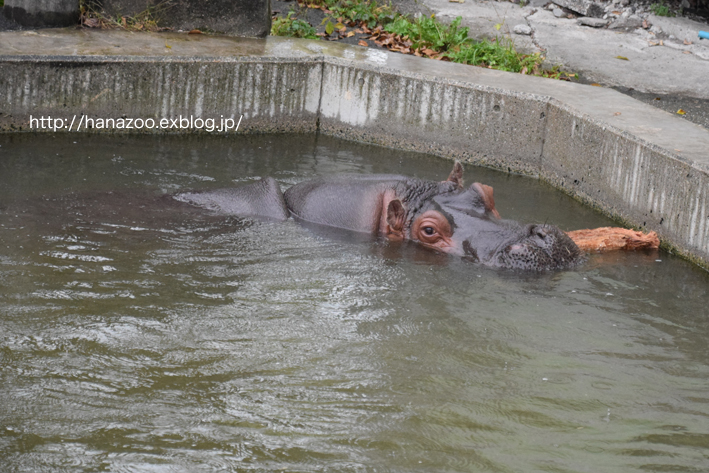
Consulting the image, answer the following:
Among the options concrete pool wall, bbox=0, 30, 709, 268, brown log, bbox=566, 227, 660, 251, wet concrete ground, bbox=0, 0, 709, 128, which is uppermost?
wet concrete ground, bbox=0, 0, 709, 128

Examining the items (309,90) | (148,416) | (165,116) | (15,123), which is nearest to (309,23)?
(309,90)

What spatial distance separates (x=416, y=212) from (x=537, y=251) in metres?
0.90

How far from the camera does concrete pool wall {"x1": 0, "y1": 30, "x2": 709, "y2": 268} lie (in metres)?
7.09

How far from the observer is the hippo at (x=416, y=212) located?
5172 mm

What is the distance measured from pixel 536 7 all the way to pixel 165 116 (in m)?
7.32

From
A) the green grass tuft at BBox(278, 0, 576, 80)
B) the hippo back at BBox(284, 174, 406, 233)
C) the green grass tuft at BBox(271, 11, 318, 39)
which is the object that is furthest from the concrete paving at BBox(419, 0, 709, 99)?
the hippo back at BBox(284, 174, 406, 233)

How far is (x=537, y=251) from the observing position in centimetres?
509

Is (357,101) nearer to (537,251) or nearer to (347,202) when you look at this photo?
(347,202)

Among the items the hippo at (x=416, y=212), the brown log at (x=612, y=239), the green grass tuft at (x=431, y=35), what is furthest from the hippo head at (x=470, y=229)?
the green grass tuft at (x=431, y=35)

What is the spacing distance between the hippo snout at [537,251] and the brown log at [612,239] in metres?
0.48

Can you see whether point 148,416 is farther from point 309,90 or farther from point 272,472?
point 309,90

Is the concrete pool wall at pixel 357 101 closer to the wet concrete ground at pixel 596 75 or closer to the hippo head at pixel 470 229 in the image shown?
the wet concrete ground at pixel 596 75

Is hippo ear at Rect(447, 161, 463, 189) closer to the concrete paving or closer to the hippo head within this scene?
the hippo head

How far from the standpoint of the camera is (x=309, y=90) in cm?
846
